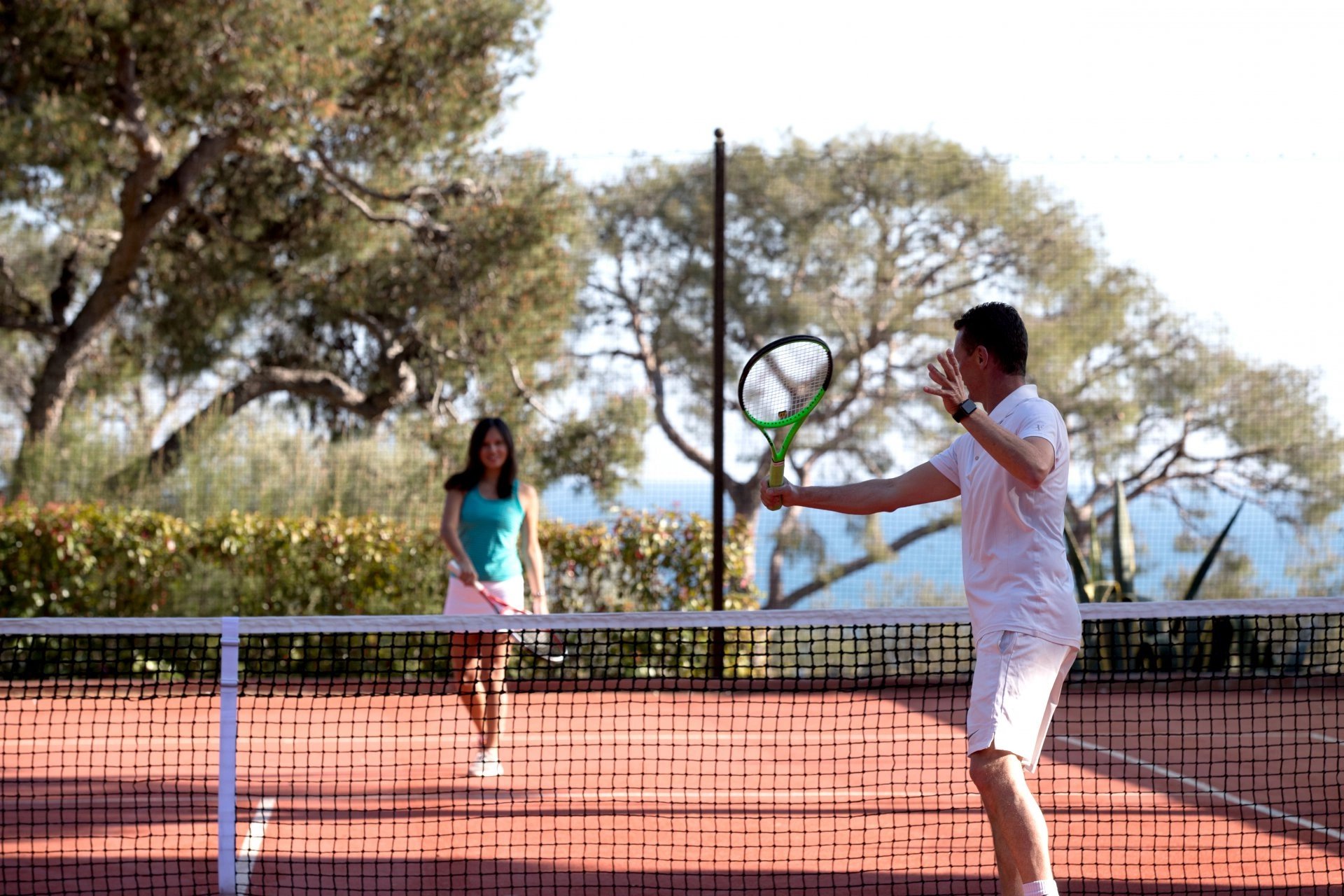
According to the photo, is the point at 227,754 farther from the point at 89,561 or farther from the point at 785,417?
the point at 89,561

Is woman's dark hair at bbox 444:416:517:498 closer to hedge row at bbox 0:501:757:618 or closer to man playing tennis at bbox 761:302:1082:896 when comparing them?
man playing tennis at bbox 761:302:1082:896

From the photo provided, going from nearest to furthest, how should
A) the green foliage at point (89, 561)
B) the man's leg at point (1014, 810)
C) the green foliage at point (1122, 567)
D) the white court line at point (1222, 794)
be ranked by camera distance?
the man's leg at point (1014, 810)
the white court line at point (1222, 794)
the green foliage at point (89, 561)
the green foliage at point (1122, 567)

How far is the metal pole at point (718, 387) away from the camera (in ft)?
27.3

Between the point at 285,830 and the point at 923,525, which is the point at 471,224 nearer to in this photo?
the point at 923,525

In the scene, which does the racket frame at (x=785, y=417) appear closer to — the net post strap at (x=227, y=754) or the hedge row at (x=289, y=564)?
the net post strap at (x=227, y=754)

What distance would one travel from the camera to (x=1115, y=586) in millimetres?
9430

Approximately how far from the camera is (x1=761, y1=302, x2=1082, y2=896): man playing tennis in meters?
2.87

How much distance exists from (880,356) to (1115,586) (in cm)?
421

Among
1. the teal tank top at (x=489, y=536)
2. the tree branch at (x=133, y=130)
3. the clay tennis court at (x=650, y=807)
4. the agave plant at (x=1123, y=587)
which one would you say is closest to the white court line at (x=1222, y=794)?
the clay tennis court at (x=650, y=807)

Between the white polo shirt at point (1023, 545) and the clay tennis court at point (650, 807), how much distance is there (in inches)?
54.4

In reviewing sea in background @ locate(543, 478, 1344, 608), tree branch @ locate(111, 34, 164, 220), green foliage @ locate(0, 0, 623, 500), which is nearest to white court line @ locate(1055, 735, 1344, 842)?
sea in background @ locate(543, 478, 1344, 608)

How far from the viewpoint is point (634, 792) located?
17.5 feet

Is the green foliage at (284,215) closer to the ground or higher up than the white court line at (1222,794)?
higher up

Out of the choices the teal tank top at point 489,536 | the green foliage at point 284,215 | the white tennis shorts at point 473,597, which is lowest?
the white tennis shorts at point 473,597
